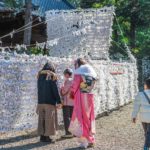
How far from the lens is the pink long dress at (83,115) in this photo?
9.78 metres

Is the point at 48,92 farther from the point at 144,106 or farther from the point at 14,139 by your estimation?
the point at 144,106

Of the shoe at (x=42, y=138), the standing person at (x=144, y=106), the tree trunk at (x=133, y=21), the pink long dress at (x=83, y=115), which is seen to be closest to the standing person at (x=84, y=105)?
the pink long dress at (x=83, y=115)

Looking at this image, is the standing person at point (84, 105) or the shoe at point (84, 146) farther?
the standing person at point (84, 105)

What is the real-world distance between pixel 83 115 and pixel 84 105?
0.66 ft

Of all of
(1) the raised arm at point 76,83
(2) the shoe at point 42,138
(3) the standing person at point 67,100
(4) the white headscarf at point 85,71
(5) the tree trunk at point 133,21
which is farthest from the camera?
(5) the tree trunk at point 133,21

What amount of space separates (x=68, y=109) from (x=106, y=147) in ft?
5.44

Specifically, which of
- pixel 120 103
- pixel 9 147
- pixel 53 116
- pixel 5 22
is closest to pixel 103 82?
pixel 120 103

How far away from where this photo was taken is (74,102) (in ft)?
32.7

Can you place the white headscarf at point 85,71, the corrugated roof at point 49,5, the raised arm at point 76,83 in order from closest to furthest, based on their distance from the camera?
the white headscarf at point 85,71 → the raised arm at point 76,83 → the corrugated roof at point 49,5

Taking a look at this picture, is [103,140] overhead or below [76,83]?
below

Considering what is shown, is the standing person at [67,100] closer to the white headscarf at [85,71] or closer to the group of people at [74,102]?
the group of people at [74,102]

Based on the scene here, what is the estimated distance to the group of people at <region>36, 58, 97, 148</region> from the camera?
976 centimetres

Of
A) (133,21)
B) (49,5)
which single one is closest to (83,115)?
(49,5)

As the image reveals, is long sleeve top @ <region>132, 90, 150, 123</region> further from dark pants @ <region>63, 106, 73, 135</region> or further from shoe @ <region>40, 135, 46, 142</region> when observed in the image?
dark pants @ <region>63, 106, 73, 135</region>
